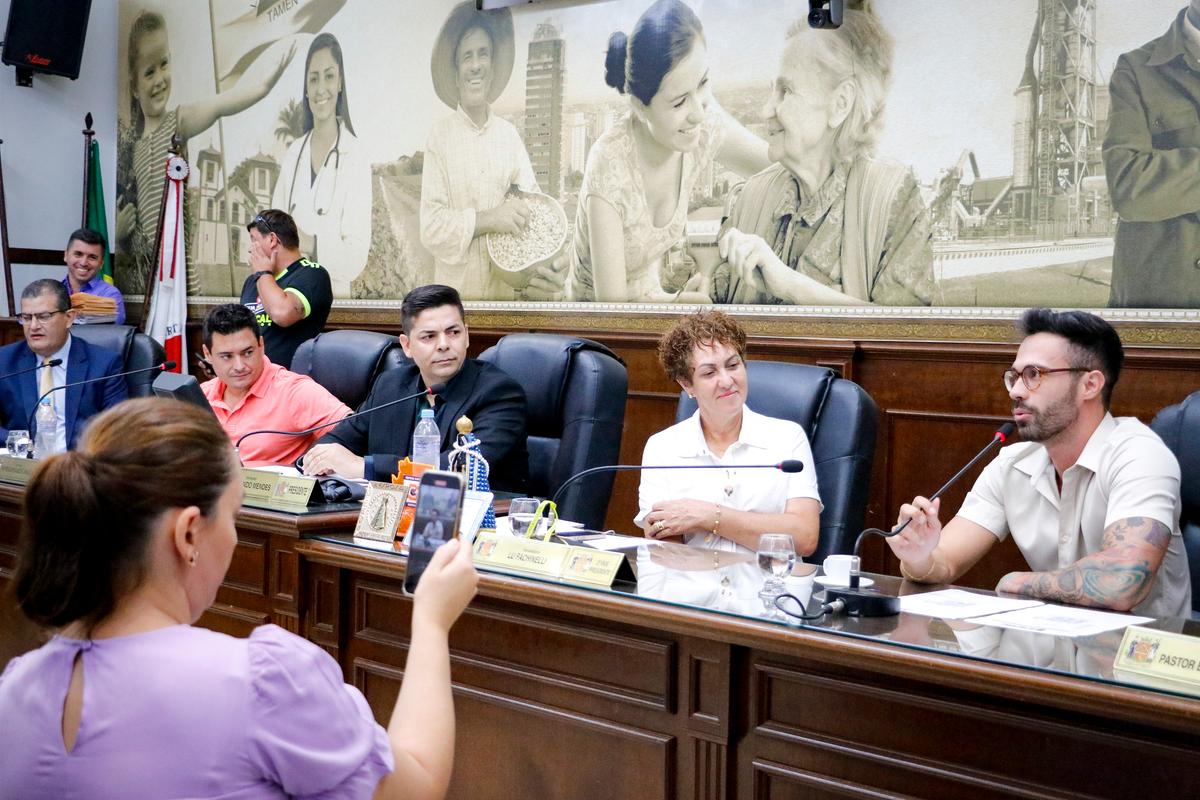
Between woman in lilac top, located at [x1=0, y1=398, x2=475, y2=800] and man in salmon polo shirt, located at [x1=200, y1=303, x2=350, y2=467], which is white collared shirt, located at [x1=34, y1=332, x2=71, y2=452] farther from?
woman in lilac top, located at [x1=0, y1=398, x2=475, y2=800]

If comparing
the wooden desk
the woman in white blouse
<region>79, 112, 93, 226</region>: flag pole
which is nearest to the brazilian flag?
<region>79, 112, 93, 226</region>: flag pole

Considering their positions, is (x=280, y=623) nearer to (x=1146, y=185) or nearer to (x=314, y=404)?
(x=314, y=404)

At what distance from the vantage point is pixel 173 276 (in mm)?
6184

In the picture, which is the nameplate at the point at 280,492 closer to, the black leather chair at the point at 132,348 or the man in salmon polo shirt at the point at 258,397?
the man in salmon polo shirt at the point at 258,397

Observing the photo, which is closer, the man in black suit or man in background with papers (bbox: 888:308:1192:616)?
man in background with papers (bbox: 888:308:1192:616)

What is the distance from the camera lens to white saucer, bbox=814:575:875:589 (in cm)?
179

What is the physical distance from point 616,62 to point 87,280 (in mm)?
2988

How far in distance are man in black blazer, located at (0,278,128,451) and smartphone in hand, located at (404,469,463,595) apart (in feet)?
10.5

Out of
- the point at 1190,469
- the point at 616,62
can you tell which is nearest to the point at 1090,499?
the point at 1190,469

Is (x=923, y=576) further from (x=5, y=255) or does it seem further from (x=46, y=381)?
(x=5, y=255)

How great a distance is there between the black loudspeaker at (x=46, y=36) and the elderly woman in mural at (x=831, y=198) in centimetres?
412

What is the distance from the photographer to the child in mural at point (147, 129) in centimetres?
639

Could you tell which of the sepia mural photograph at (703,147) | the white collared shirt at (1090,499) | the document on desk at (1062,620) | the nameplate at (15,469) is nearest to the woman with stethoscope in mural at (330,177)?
the sepia mural photograph at (703,147)

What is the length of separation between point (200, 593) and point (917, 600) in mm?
1119
